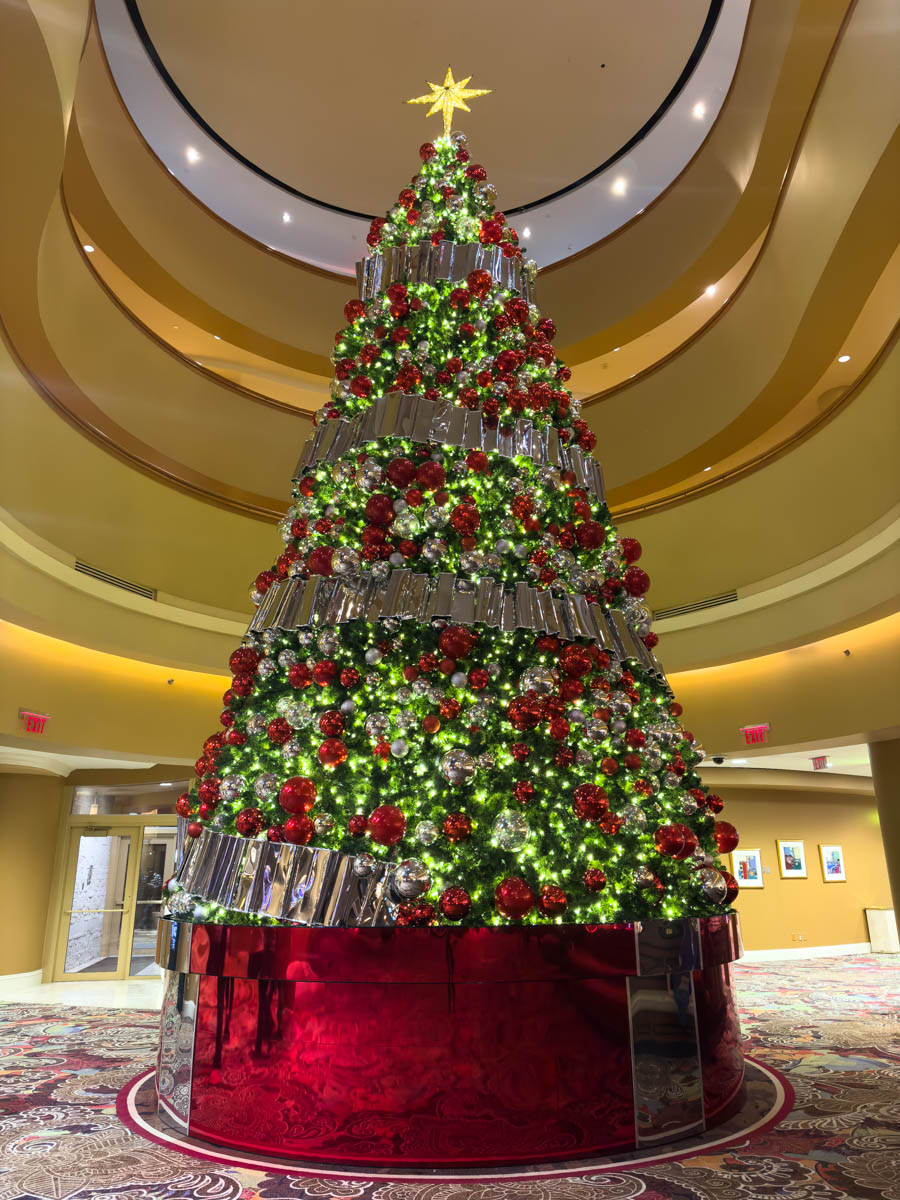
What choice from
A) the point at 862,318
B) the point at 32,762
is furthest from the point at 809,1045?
the point at 32,762

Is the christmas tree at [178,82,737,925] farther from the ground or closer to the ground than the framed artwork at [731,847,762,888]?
farther from the ground

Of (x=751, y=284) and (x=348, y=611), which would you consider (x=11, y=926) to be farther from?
(x=751, y=284)

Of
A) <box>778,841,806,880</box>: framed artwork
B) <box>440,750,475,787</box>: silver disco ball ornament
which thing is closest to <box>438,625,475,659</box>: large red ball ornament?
<box>440,750,475,787</box>: silver disco ball ornament

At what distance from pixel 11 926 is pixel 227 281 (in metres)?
9.17

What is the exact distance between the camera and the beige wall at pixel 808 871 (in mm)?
12164

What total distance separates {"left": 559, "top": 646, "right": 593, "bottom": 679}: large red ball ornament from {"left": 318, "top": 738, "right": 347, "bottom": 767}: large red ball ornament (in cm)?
88

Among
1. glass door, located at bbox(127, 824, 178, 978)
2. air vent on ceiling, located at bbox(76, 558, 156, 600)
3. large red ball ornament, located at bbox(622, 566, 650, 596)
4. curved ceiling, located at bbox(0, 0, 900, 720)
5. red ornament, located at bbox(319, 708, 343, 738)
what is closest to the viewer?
red ornament, located at bbox(319, 708, 343, 738)

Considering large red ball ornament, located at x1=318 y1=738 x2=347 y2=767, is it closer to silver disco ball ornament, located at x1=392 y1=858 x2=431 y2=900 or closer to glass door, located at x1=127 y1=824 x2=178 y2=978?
silver disco ball ornament, located at x1=392 y1=858 x2=431 y2=900

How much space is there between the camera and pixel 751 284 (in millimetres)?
9336

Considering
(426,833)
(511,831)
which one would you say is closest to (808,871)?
(511,831)

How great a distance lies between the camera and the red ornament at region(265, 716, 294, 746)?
9.32ft

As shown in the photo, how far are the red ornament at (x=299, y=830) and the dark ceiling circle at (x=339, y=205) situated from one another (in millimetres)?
9717

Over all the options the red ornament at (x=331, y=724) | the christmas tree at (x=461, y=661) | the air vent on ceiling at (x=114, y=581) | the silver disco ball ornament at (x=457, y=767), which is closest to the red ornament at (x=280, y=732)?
the christmas tree at (x=461, y=661)

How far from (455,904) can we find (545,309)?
430 inches
